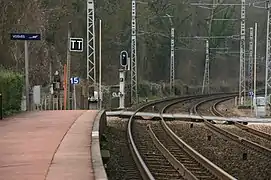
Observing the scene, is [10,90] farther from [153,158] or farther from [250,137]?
[153,158]

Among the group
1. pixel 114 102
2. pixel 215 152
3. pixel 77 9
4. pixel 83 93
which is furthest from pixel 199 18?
pixel 215 152

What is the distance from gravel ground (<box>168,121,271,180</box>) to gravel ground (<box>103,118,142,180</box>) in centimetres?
210

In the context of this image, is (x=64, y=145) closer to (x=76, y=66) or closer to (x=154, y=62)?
(x=76, y=66)

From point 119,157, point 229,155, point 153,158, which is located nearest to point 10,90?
point 119,157

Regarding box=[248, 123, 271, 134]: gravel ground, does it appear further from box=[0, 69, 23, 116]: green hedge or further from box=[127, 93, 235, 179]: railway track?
box=[0, 69, 23, 116]: green hedge

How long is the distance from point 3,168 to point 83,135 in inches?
199

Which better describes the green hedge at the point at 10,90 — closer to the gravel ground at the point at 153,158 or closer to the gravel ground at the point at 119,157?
the gravel ground at the point at 119,157

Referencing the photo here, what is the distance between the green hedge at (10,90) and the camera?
21812 mm

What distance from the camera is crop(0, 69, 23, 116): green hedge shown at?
2181cm

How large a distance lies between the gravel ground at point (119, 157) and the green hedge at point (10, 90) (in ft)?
13.4

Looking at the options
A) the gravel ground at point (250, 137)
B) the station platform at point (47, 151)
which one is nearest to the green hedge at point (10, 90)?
the station platform at point (47, 151)

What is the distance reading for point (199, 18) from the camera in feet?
266

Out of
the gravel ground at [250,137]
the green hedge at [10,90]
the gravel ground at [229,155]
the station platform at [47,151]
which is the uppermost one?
the green hedge at [10,90]

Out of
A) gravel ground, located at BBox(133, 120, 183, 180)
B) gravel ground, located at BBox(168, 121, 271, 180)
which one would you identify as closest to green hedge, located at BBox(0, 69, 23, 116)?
gravel ground, located at BBox(133, 120, 183, 180)
